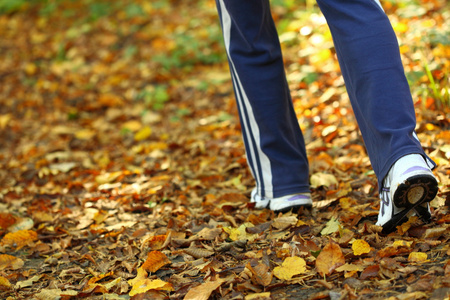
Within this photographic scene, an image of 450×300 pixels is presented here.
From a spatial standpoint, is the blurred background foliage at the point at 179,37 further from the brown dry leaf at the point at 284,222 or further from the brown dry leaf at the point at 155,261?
the brown dry leaf at the point at 155,261

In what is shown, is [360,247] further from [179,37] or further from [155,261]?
[179,37]

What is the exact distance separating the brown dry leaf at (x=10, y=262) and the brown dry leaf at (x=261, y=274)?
39.2 inches

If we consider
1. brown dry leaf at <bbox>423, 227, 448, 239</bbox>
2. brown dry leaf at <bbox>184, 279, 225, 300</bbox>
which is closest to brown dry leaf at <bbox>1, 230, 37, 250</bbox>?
brown dry leaf at <bbox>184, 279, 225, 300</bbox>

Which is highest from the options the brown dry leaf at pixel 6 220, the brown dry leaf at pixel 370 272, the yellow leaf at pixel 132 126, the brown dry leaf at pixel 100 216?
the brown dry leaf at pixel 370 272

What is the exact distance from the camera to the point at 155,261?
178cm

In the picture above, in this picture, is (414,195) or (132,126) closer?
(414,195)

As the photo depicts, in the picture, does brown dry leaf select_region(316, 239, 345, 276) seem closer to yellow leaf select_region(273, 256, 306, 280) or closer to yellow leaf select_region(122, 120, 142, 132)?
yellow leaf select_region(273, 256, 306, 280)

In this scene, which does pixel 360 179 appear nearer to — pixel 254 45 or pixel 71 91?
pixel 254 45

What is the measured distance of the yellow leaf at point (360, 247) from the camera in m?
1.59

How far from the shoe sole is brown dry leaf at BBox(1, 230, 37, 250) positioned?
1517 millimetres

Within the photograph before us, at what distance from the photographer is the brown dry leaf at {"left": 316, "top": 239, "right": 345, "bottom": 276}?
152cm

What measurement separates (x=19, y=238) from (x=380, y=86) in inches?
65.6

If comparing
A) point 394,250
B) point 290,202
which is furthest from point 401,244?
point 290,202

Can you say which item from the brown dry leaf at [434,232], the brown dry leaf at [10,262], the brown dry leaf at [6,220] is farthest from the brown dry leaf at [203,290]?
the brown dry leaf at [6,220]
